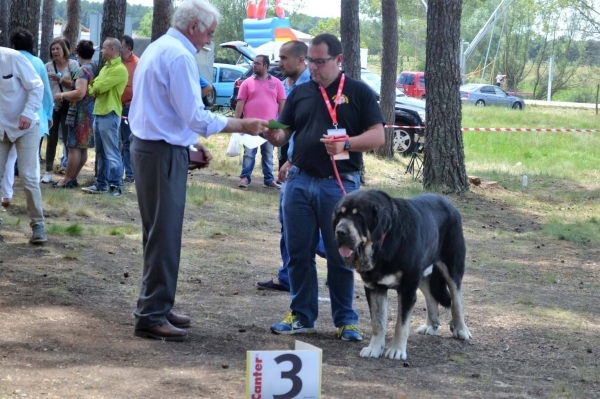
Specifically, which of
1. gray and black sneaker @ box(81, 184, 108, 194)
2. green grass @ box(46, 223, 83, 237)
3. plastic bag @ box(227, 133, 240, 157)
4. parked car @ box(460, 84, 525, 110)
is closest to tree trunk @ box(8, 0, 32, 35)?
gray and black sneaker @ box(81, 184, 108, 194)

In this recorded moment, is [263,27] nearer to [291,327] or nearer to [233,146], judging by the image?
[233,146]

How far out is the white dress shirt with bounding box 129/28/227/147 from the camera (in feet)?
17.7

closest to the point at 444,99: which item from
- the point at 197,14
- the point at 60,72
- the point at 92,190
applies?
the point at 92,190

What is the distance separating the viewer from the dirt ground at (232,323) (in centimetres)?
497

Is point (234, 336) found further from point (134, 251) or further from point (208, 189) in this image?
point (208, 189)

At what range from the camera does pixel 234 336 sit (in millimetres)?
6125

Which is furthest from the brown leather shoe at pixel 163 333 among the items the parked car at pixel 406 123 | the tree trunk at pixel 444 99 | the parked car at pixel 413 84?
the parked car at pixel 413 84

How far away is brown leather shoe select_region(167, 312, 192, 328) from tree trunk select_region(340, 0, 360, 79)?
35.9 feet

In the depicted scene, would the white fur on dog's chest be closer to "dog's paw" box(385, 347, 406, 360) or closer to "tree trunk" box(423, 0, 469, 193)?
"dog's paw" box(385, 347, 406, 360)

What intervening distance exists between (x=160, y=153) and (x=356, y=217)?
1349 mm

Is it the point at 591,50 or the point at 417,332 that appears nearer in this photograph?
the point at 417,332

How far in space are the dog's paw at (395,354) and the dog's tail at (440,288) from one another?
2.90 feet

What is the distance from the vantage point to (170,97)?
545cm

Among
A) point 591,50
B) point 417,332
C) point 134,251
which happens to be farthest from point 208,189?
point 591,50
